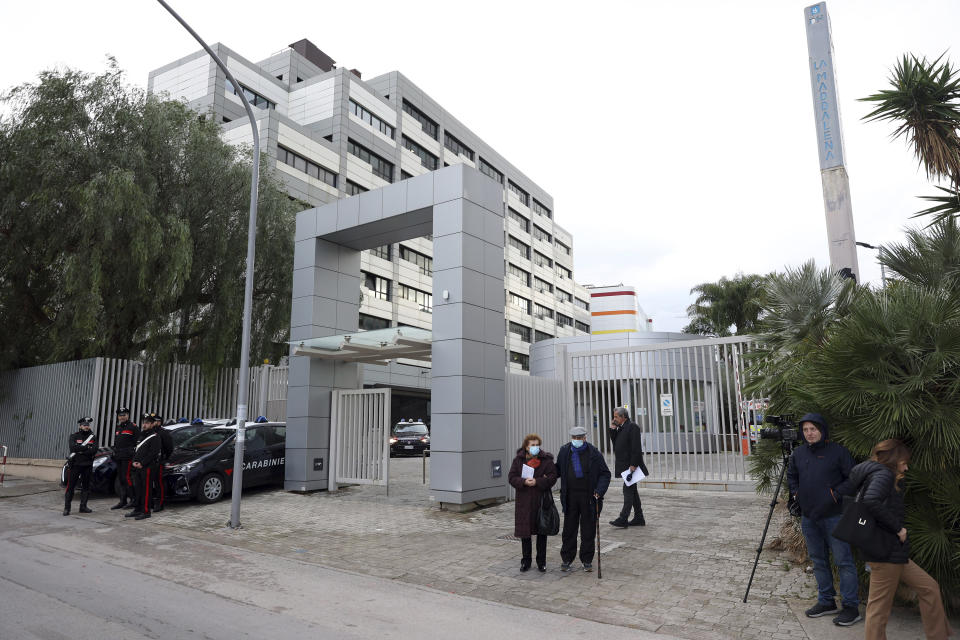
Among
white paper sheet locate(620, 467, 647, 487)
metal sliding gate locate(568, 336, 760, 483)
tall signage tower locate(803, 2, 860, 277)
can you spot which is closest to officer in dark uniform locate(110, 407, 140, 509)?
metal sliding gate locate(568, 336, 760, 483)

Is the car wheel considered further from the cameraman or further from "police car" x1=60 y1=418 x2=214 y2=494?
the cameraman

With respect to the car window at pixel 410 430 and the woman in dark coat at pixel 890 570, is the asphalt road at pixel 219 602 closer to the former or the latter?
the woman in dark coat at pixel 890 570

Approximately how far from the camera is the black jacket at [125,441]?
1158 cm

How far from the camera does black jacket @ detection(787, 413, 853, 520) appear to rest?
17.7 ft

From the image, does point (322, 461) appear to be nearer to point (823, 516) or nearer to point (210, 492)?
point (210, 492)

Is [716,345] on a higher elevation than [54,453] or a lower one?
higher

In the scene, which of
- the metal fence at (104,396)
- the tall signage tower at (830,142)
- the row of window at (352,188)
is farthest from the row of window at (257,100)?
the tall signage tower at (830,142)

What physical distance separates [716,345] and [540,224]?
174 feet

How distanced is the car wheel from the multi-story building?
2289cm

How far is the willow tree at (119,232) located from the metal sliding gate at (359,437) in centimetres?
582

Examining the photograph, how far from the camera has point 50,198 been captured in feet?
51.2

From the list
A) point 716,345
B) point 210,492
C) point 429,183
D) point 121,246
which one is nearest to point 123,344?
point 121,246

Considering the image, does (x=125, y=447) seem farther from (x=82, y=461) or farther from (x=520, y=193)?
(x=520, y=193)

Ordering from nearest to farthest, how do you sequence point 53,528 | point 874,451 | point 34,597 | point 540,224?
point 874,451, point 34,597, point 53,528, point 540,224
